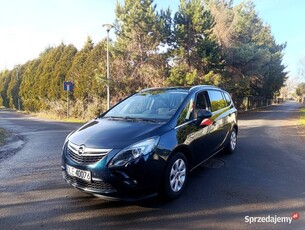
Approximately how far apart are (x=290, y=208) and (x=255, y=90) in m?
30.6

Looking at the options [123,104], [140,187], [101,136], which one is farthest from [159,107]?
[140,187]

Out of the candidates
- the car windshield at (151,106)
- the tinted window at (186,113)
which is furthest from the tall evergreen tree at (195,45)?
the tinted window at (186,113)

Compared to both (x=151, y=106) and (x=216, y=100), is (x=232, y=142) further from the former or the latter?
(x=151, y=106)

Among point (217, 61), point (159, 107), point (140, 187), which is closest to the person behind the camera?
point (140, 187)

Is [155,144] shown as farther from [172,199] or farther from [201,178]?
[201,178]

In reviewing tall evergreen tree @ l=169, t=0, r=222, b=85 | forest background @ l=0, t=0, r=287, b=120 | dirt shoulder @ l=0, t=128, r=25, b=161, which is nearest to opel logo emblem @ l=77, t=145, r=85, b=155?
dirt shoulder @ l=0, t=128, r=25, b=161

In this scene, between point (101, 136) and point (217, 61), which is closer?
point (101, 136)

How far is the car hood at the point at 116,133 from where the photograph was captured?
12.1ft

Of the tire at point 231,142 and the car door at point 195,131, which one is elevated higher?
the car door at point 195,131

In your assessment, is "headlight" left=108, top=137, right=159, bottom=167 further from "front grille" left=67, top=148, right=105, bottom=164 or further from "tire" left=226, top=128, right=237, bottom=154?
"tire" left=226, top=128, right=237, bottom=154

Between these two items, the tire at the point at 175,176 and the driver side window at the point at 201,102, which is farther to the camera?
the driver side window at the point at 201,102

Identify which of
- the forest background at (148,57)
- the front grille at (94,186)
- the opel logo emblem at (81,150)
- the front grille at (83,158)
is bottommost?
the front grille at (94,186)

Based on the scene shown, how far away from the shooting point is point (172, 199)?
4.05 metres

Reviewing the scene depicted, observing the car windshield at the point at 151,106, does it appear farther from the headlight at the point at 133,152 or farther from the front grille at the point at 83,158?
the front grille at the point at 83,158
